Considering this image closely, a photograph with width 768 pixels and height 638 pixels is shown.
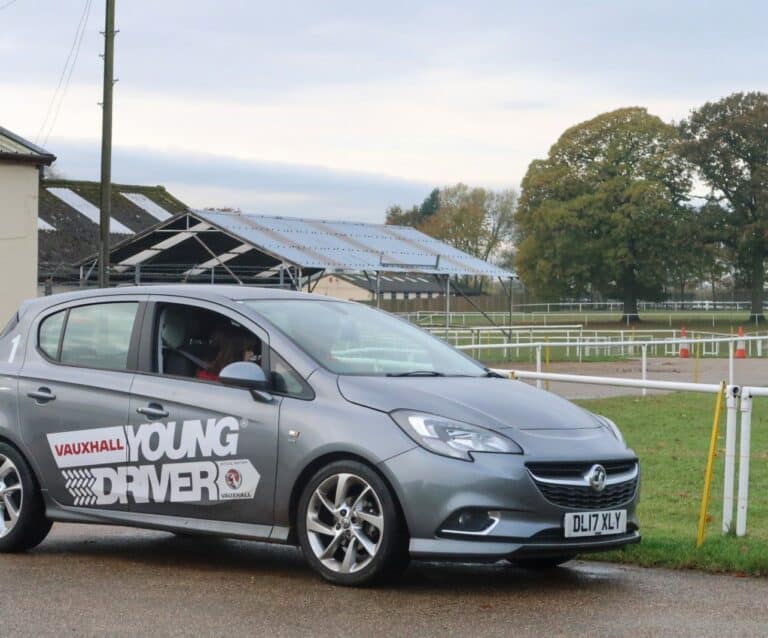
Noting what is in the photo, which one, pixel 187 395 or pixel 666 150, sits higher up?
pixel 666 150

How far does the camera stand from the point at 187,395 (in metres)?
8.14

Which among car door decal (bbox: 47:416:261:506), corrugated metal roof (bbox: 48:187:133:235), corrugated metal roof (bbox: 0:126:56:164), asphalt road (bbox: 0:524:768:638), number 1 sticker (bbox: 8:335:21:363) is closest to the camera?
asphalt road (bbox: 0:524:768:638)

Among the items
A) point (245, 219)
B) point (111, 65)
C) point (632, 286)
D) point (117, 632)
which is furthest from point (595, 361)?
point (632, 286)

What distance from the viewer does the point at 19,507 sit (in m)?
8.85

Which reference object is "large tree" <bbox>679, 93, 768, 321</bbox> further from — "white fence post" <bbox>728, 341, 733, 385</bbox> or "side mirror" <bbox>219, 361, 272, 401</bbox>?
"side mirror" <bbox>219, 361, 272, 401</bbox>

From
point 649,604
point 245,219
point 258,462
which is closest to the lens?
point 649,604

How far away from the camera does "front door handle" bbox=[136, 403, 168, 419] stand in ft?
26.9

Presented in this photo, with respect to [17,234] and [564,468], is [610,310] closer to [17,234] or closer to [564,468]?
[17,234]

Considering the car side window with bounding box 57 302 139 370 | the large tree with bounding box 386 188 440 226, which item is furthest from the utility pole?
the large tree with bounding box 386 188 440 226

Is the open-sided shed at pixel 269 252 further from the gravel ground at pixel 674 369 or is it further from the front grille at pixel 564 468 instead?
the front grille at pixel 564 468

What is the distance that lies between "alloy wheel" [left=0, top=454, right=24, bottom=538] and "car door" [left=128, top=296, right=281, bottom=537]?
98 centimetres

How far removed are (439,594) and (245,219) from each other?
34.3 metres

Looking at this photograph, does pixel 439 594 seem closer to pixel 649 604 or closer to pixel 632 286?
pixel 649 604

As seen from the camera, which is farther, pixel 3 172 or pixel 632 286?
pixel 632 286
